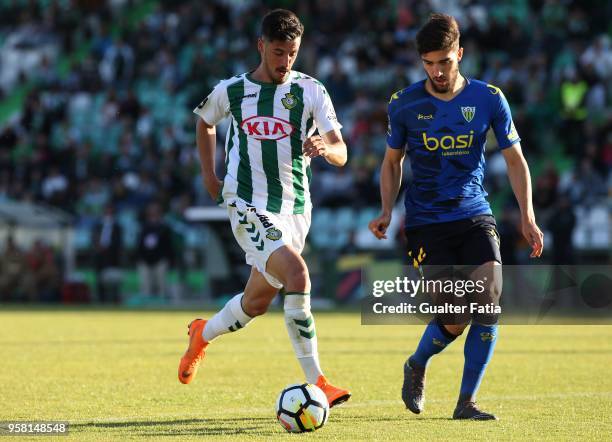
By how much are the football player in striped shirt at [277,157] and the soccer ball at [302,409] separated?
1.46 feet

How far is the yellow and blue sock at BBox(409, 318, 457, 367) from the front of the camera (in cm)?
725

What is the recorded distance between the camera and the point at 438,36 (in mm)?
6828

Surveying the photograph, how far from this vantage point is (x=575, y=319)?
665 inches

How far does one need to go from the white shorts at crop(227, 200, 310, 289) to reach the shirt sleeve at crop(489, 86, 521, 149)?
1.26m

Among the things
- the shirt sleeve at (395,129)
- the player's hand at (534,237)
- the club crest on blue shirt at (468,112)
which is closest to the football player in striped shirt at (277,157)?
the shirt sleeve at (395,129)

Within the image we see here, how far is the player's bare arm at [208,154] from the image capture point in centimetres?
762

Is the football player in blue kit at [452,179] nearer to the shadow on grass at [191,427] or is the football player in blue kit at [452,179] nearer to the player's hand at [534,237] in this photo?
the player's hand at [534,237]

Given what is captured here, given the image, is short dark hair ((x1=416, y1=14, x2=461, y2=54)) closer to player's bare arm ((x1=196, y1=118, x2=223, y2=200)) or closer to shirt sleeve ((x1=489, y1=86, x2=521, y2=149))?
shirt sleeve ((x1=489, y1=86, x2=521, y2=149))

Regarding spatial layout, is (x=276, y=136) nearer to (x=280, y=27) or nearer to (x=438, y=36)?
(x=280, y=27)

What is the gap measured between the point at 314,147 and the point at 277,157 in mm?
655

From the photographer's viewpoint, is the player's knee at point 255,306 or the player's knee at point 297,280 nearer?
the player's knee at point 297,280

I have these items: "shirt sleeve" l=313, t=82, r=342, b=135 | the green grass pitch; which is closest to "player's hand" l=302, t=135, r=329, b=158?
"shirt sleeve" l=313, t=82, r=342, b=135

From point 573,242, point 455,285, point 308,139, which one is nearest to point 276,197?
point 308,139

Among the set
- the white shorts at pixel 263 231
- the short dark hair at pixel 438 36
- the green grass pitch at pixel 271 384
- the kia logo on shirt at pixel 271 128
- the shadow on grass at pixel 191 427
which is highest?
the short dark hair at pixel 438 36
